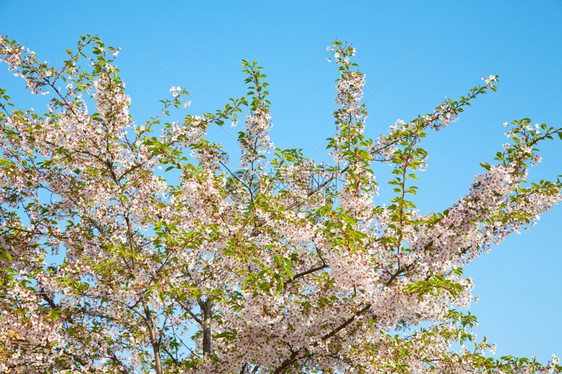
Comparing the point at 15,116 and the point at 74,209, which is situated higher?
the point at 15,116

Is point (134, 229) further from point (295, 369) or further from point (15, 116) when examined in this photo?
point (295, 369)

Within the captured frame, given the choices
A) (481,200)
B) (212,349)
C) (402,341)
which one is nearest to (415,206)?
(481,200)

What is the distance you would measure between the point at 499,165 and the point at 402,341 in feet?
15.0

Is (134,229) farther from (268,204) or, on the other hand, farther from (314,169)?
(314,169)

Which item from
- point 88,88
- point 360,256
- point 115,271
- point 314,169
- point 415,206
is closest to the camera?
point 360,256

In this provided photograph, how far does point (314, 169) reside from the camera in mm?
10133

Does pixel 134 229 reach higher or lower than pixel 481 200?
higher

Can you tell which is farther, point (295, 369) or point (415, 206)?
point (295, 369)

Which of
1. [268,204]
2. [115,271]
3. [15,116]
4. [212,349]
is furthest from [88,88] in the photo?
[212,349]

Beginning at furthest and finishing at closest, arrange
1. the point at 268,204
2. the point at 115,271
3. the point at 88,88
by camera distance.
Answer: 1. the point at 88,88
2. the point at 115,271
3. the point at 268,204

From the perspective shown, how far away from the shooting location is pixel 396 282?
239 inches

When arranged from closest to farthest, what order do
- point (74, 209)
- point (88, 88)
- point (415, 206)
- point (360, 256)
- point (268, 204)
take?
point (360, 256) → point (415, 206) → point (268, 204) → point (88, 88) → point (74, 209)

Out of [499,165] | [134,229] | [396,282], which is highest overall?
[134,229]

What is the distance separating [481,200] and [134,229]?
20.9 ft
